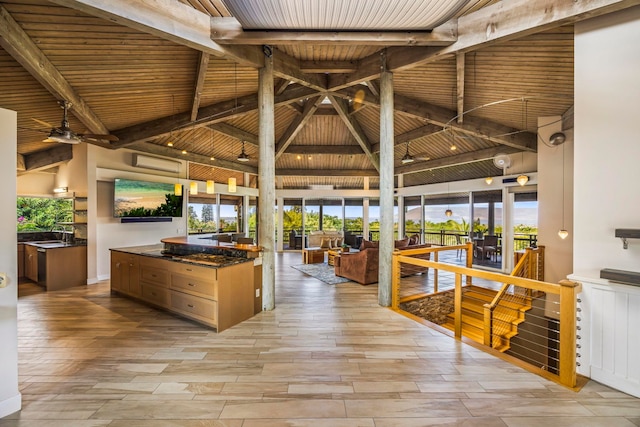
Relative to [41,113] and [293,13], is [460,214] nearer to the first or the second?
[293,13]

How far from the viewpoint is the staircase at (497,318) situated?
5027 millimetres

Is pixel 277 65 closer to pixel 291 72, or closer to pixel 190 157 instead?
pixel 291 72

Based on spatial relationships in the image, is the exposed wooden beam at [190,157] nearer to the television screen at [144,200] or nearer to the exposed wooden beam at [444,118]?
the television screen at [144,200]

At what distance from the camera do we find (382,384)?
Answer: 7.69 feet

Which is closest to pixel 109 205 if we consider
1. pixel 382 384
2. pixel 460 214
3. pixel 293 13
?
pixel 293 13

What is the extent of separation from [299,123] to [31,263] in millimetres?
6999

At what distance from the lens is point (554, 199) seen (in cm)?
565

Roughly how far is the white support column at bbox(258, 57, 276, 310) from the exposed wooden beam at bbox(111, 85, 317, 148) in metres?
1.47

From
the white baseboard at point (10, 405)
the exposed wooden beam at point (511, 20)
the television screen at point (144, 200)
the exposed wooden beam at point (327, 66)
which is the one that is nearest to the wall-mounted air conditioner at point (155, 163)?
the television screen at point (144, 200)

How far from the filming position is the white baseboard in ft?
6.50

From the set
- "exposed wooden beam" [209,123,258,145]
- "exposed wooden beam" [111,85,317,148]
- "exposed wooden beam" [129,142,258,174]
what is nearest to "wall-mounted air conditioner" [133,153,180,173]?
"exposed wooden beam" [129,142,258,174]

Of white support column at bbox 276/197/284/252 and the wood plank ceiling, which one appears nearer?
the wood plank ceiling

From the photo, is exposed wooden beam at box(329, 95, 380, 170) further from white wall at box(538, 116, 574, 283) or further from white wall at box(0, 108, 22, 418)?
white wall at box(0, 108, 22, 418)

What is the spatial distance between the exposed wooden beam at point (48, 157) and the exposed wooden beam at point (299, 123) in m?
5.04
